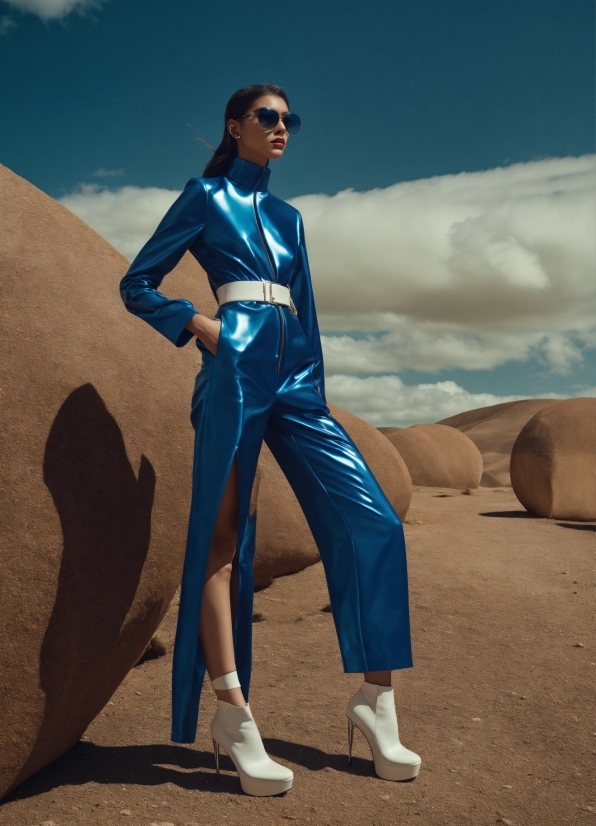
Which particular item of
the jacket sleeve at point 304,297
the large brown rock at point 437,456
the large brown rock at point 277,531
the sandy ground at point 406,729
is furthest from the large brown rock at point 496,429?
the jacket sleeve at point 304,297

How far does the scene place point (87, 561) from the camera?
2.58 meters

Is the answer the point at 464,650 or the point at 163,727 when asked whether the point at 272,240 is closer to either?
the point at 163,727

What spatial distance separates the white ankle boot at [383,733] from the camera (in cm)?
262

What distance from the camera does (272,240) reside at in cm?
286

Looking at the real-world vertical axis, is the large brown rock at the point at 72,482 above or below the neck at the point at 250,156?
below

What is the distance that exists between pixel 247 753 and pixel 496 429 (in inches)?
1165

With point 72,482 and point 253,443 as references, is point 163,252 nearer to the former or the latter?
point 253,443

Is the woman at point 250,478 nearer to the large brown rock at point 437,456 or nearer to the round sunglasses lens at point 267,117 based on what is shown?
the round sunglasses lens at point 267,117

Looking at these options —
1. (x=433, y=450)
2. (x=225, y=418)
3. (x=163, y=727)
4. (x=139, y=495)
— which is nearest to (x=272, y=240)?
(x=225, y=418)

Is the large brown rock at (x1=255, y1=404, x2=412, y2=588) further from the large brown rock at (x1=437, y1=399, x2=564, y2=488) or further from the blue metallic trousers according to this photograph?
the large brown rock at (x1=437, y1=399, x2=564, y2=488)

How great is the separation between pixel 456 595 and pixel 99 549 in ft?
9.69

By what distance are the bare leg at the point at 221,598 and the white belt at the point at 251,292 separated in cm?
55

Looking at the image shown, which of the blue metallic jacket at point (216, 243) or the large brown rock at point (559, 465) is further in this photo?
the large brown rock at point (559, 465)

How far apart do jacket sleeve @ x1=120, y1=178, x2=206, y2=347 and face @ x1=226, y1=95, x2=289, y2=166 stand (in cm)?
23
